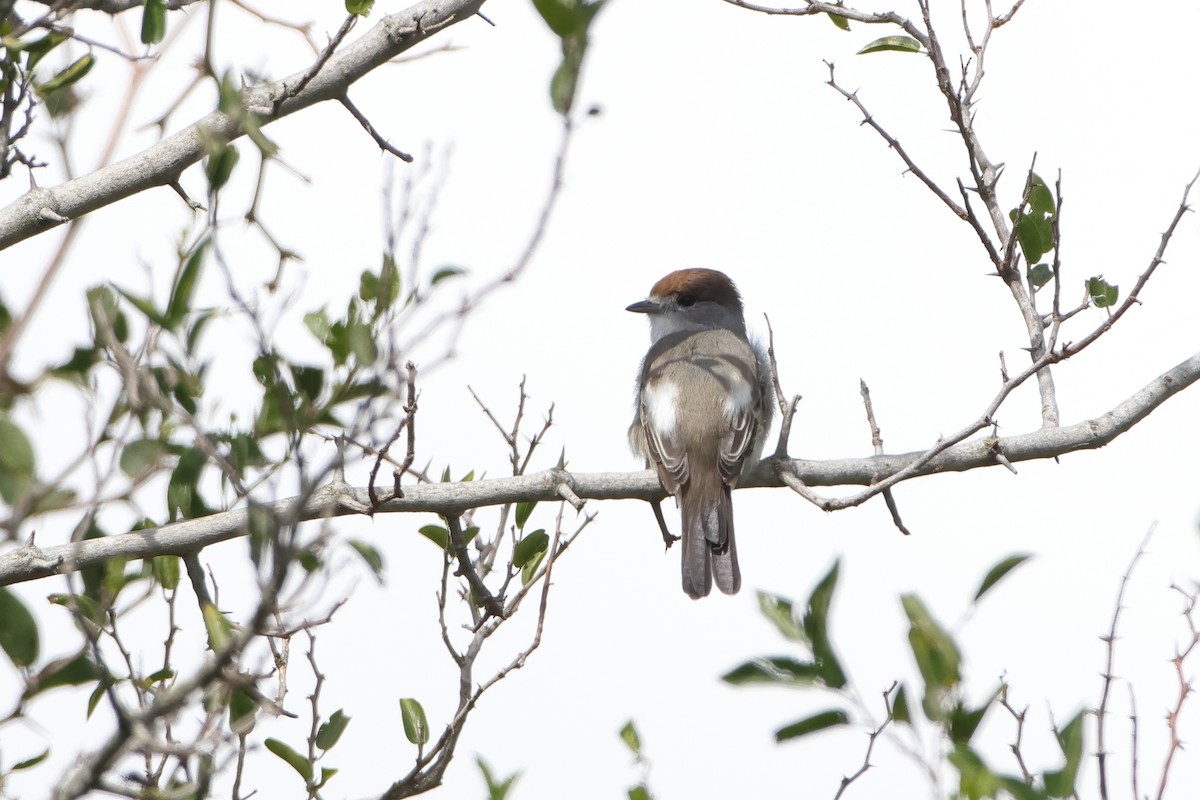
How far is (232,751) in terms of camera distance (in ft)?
8.09

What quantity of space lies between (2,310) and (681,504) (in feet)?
13.8

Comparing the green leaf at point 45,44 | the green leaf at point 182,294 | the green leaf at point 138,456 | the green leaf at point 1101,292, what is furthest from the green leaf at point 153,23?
the green leaf at point 1101,292

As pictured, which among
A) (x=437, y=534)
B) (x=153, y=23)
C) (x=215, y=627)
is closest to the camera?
(x=215, y=627)

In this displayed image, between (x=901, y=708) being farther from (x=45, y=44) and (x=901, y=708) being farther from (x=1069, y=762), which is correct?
(x=45, y=44)

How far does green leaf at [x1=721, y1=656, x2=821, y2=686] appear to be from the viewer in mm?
2232

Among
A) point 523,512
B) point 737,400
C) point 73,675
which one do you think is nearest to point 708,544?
Answer: point 737,400

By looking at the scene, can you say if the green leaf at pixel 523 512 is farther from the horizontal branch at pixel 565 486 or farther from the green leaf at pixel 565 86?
the green leaf at pixel 565 86

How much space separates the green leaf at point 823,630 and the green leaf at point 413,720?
239cm

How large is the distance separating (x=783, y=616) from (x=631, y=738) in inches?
102

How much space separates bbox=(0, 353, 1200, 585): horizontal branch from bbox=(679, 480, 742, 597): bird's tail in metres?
1.04

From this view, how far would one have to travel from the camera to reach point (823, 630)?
7.43ft

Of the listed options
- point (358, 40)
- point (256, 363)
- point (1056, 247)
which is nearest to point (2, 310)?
point (256, 363)

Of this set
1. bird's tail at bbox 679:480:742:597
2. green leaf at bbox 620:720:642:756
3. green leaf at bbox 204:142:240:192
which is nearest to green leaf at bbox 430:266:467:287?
green leaf at bbox 204:142:240:192

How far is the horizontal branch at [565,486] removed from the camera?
362 cm
